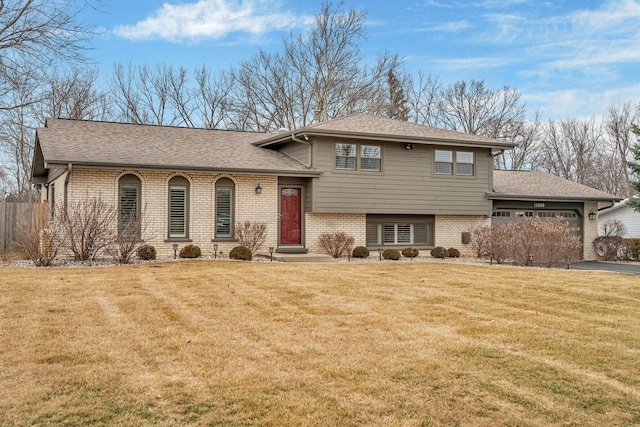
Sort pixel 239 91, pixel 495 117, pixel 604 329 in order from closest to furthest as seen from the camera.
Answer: pixel 604 329, pixel 239 91, pixel 495 117

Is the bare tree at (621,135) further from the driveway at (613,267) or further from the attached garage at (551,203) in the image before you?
the driveway at (613,267)

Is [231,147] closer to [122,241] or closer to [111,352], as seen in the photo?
[122,241]

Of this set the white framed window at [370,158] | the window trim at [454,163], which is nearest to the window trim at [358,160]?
the white framed window at [370,158]

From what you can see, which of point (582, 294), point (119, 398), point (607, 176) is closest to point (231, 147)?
point (582, 294)

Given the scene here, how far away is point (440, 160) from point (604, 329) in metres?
13.2

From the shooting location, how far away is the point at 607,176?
128 feet

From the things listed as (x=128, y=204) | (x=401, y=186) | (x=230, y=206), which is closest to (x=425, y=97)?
(x=401, y=186)

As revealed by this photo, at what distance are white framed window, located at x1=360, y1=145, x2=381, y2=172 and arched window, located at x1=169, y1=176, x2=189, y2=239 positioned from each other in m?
5.77

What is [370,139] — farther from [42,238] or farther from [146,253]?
[42,238]

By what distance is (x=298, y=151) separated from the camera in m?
18.5

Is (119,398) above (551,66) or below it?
below

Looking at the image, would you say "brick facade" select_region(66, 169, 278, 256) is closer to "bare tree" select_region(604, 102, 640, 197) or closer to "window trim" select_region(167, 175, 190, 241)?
"window trim" select_region(167, 175, 190, 241)

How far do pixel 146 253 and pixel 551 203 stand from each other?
15.8m

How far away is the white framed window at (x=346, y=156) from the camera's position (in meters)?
17.9
